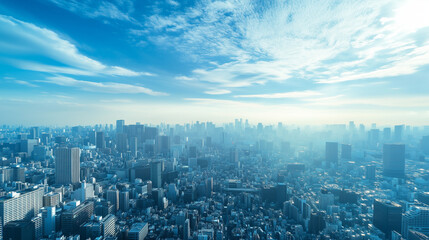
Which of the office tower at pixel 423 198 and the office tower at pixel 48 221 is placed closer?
the office tower at pixel 48 221

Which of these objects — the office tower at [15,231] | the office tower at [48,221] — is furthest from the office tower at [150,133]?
the office tower at [15,231]

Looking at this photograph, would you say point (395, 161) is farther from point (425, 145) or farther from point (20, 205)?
point (20, 205)

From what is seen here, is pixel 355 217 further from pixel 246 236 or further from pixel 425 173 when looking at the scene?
pixel 425 173

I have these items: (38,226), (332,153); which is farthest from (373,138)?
(38,226)

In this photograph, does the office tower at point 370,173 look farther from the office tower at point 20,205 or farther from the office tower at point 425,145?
the office tower at point 20,205

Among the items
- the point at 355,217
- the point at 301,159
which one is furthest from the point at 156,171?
the point at 301,159

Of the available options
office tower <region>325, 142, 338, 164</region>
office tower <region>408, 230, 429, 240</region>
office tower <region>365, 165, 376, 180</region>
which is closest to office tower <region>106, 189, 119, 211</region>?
office tower <region>408, 230, 429, 240</region>
